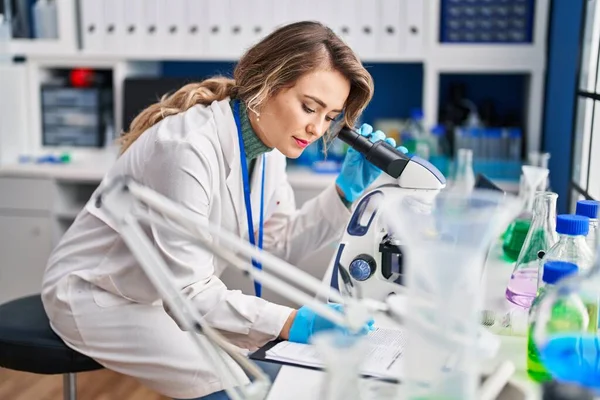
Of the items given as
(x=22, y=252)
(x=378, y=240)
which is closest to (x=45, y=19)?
(x=22, y=252)

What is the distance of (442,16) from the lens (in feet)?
9.82

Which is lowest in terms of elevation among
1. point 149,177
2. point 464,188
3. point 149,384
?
point 149,384

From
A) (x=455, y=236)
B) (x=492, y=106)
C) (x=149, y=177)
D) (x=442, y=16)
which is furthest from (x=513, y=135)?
(x=455, y=236)

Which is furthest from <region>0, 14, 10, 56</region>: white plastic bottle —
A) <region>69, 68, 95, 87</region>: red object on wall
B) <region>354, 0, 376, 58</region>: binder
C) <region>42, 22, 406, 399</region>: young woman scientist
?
<region>42, 22, 406, 399</region>: young woman scientist

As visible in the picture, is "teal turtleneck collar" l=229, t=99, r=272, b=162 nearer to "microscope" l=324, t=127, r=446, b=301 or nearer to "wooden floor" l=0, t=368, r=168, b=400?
"microscope" l=324, t=127, r=446, b=301

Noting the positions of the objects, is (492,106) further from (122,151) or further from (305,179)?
(122,151)

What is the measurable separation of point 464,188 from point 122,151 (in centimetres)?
112

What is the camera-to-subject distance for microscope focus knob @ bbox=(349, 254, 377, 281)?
1.46 meters

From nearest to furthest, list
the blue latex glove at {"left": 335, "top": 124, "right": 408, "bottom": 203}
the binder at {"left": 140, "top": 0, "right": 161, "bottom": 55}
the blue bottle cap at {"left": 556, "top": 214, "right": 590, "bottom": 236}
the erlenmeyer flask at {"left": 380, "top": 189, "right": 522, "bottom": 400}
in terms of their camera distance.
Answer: the erlenmeyer flask at {"left": 380, "top": 189, "right": 522, "bottom": 400} → the blue bottle cap at {"left": 556, "top": 214, "right": 590, "bottom": 236} → the blue latex glove at {"left": 335, "top": 124, "right": 408, "bottom": 203} → the binder at {"left": 140, "top": 0, "right": 161, "bottom": 55}

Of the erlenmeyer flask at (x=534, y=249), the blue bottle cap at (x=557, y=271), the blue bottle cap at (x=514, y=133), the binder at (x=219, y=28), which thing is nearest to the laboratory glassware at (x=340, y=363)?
the blue bottle cap at (x=557, y=271)

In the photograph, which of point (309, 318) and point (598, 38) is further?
point (598, 38)

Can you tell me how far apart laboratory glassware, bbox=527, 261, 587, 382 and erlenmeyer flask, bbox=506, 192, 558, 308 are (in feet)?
0.86

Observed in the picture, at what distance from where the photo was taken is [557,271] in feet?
3.40

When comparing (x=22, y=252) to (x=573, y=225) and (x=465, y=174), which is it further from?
(x=573, y=225)
